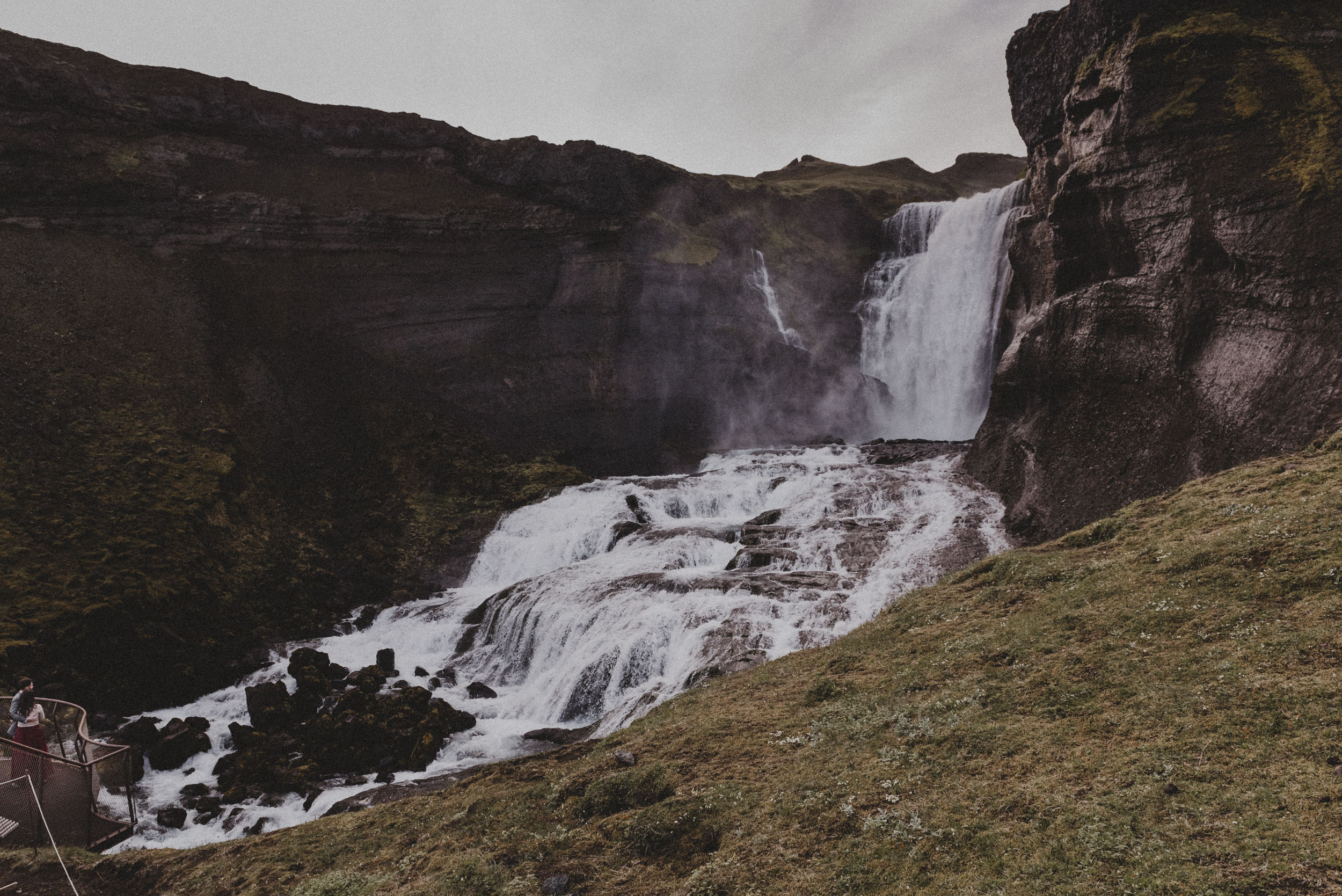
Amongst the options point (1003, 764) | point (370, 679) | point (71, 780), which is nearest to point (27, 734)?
point (71, 780)

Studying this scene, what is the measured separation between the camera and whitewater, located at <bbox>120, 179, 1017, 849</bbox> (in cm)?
2169

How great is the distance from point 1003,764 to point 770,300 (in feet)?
197

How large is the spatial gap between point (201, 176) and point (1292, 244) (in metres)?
60.4

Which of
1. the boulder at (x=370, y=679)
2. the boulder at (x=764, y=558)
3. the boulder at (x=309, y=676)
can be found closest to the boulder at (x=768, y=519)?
the boulder at (x=764, y=558)

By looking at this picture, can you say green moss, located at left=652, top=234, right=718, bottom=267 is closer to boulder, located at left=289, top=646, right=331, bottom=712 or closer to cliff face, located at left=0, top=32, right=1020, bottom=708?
cliff face, located at left=0, top=32, right=1020, bottom=708

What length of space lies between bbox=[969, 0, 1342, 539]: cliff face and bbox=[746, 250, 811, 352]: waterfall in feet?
106

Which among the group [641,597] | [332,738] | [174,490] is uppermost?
[174,490]

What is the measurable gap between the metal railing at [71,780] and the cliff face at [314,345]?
50.9 ft

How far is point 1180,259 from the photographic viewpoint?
76.5 feet

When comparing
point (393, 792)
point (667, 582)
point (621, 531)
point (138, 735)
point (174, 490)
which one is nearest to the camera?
point (393, 792)

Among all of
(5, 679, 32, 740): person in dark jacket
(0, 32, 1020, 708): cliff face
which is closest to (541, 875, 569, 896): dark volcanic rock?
(5, 679, 32, 740): person in dark jacket

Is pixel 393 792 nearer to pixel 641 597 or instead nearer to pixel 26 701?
pixel 26 701

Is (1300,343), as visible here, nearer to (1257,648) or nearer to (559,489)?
(1257,648)

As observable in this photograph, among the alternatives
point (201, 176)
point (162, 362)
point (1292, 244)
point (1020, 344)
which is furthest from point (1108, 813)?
point (201, 176)
